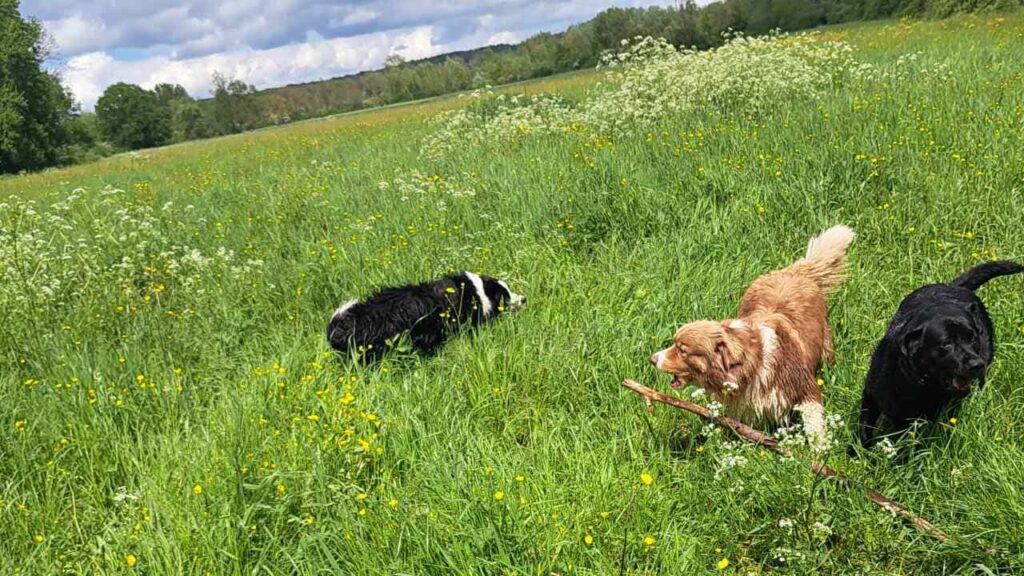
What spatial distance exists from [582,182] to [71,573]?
15.4 feet

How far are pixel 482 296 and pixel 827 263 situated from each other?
2.34 metres

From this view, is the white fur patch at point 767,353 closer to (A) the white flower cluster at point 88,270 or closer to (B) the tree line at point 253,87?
(A) the white flower cluster at point 88,270

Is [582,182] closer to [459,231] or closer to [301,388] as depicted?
[459,231]

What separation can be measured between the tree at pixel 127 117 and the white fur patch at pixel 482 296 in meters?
80.1

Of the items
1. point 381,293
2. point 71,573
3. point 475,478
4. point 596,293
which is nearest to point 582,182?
point 596,293

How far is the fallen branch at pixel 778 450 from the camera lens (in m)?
2.11

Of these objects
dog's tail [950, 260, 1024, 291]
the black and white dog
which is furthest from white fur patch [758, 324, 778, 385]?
the black and white dog

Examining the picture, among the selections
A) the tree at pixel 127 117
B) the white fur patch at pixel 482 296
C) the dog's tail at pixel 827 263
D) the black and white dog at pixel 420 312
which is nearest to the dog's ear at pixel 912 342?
the dog's tail at pixel 827 263

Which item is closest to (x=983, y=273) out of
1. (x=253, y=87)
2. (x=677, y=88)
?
(x=677, y=88)

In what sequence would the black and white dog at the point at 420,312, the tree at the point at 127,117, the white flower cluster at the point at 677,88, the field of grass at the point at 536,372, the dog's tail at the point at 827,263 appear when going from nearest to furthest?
1. the field of grass at the point at 536,372
2. the dog's tail at the point at 827,263
3. the black and white dog at the point at 420,312
4. the white flower cluster at the point at 677,88
5. the tree at the point at 127,117

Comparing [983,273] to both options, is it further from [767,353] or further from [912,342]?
[767,353]

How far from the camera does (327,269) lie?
4.99 metres

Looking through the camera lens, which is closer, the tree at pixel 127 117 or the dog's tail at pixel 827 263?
the dog's tail at pixel 827 263

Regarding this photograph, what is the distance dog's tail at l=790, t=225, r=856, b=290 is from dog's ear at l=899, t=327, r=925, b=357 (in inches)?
42.3
